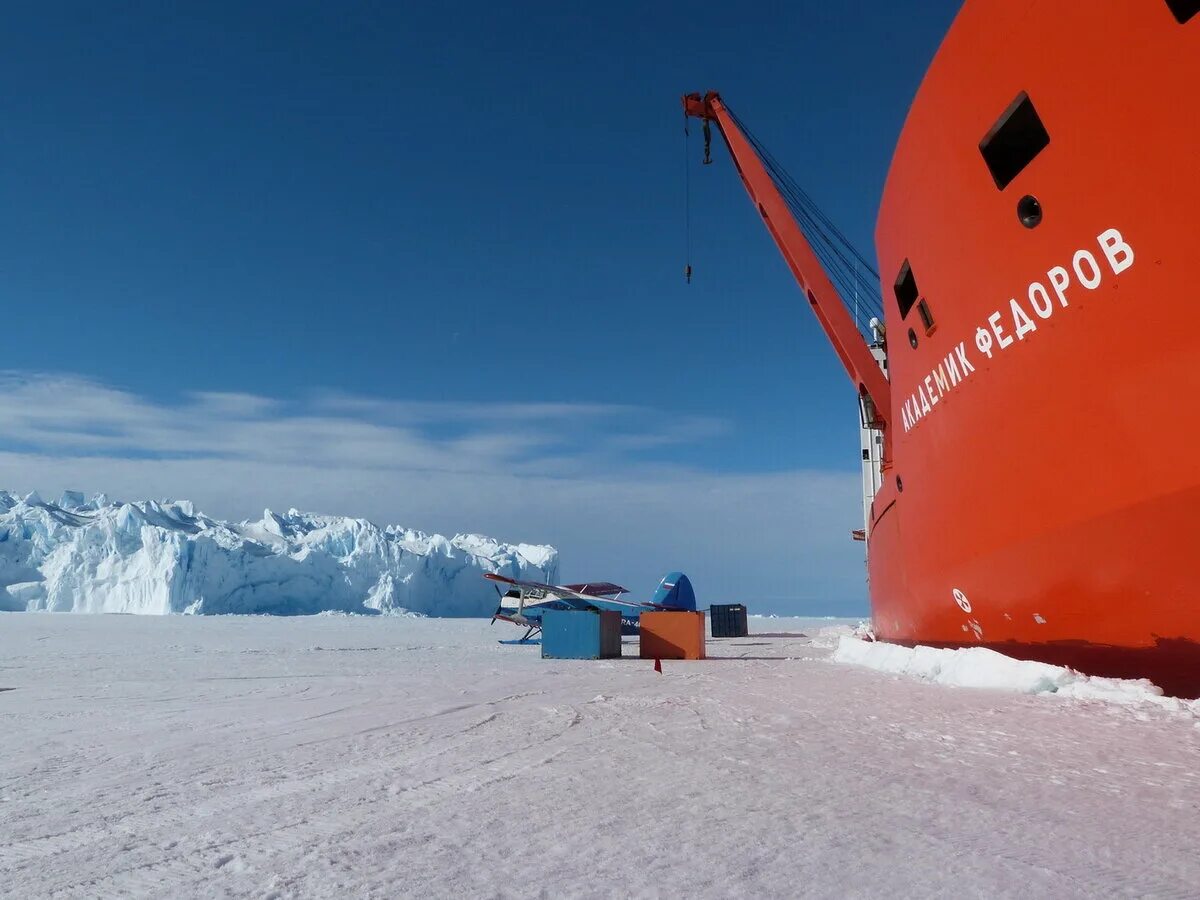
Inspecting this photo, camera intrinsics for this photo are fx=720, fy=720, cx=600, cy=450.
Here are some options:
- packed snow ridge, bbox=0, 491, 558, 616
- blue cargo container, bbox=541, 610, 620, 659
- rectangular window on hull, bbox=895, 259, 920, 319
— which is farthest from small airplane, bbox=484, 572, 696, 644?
packed snow ridge, bbox=0, 491, 558, 616

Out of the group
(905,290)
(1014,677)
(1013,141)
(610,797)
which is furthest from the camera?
(905,290)

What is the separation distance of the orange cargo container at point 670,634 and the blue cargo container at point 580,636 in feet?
2.76

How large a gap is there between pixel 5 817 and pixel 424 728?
9.49 ft

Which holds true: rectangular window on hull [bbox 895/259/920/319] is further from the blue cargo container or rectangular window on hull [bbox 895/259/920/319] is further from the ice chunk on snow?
the blue cargo container

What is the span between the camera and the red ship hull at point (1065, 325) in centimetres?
443

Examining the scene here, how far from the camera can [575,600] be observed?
2341cm

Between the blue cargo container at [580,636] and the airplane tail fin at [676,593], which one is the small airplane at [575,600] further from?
the blue cargo container at [580,636]

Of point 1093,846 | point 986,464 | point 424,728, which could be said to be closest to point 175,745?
point 424,728

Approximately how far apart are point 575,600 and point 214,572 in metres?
38.1

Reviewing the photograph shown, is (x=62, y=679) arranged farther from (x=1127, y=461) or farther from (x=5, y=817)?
(x=1127, y=461)

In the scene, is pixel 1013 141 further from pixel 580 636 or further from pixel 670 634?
pixel 580 636

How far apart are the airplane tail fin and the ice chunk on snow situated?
18.0 m

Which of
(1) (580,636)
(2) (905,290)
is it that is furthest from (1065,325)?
(1) (580,636)

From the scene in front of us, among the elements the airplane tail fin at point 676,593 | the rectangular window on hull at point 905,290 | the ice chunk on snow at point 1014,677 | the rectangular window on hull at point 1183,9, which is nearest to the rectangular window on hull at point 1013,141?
the rectangular window on hull at point 1183,9
